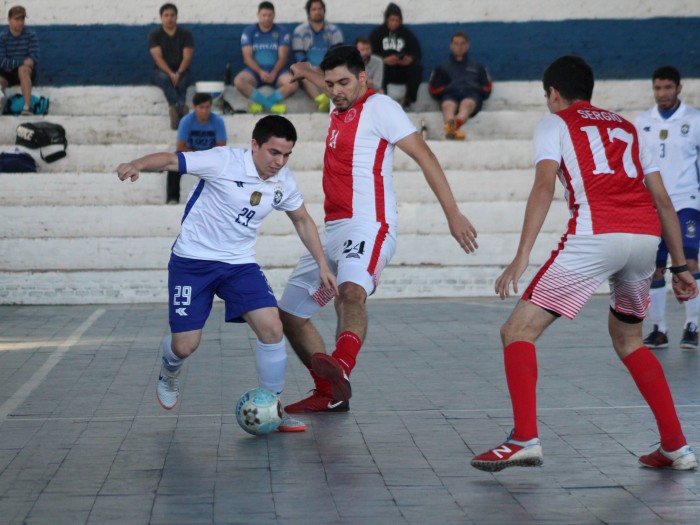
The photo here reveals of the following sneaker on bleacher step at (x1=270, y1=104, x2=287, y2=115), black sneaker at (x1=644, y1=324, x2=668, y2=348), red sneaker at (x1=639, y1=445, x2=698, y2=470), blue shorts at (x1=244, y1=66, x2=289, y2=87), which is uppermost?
blue shorts at (x1=244, y1=66, x2=289, y2=87)

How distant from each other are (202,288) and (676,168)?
5.50m

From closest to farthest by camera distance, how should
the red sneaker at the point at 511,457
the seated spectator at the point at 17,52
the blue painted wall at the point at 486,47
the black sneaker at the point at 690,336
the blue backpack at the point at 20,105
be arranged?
the red sneaker at the point at 511,457 → the black sneaker at the point at 690,336 → the blue backpack at the point at 20,105 → the seated spectator at the point at 17,52 → the blue painted wall at the point at 486,47

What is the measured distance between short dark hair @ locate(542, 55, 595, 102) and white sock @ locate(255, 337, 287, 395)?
7.57ft

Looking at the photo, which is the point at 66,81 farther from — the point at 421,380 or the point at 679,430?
the point at 679,430

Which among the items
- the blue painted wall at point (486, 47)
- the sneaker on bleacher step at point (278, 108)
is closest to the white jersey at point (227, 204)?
the sneaker on bleacher step at point (278, 108)

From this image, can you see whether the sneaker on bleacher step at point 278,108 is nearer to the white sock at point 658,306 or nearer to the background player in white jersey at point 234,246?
the white sock at point 658,306

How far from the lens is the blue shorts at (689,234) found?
11141mm

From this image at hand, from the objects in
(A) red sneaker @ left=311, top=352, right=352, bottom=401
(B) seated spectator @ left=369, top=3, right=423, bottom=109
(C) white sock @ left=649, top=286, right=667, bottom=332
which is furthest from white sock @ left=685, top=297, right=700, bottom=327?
(B) seated spectator @ left=369, top=3, right=423, bottom=109

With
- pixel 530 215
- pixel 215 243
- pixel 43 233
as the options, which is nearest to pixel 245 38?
pixel 43 233

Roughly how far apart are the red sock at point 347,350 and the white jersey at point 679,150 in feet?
15.2

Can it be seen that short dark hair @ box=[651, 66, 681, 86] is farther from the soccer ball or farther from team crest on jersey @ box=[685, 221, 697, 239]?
the soccer ball

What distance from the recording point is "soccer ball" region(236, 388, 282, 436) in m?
7.23

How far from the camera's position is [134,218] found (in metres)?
17.5

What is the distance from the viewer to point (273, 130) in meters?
7.47
